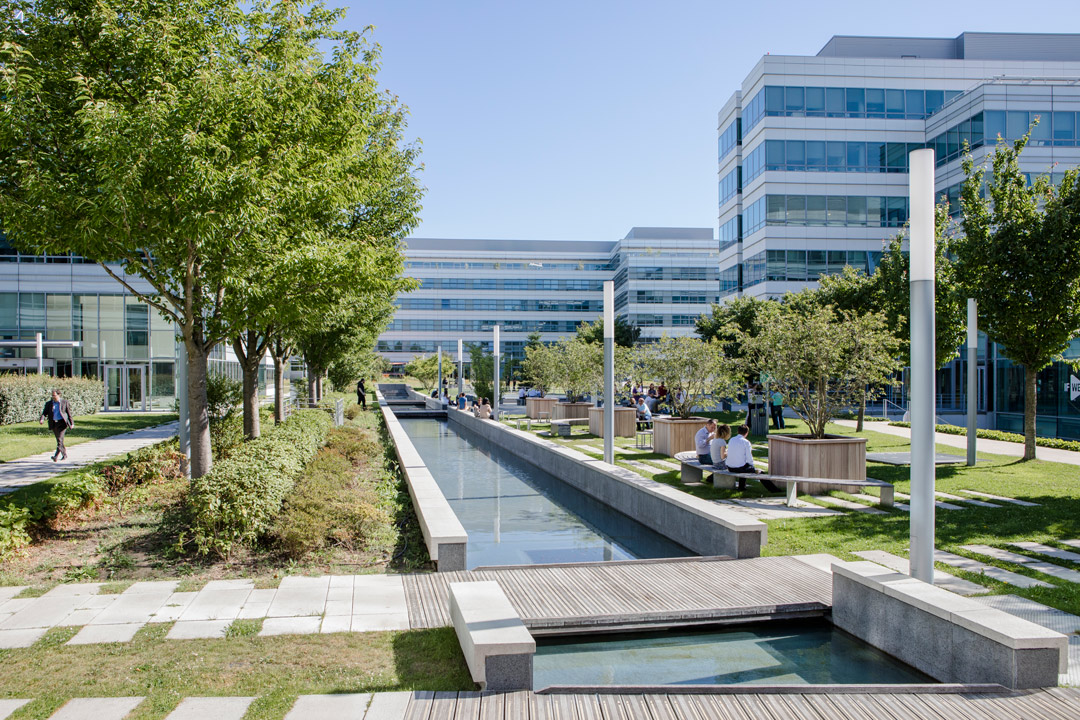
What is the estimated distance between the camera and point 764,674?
5648mm

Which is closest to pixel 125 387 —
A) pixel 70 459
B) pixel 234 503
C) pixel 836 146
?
pixel 70 459

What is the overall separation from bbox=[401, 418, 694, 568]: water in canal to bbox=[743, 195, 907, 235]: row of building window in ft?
96.6

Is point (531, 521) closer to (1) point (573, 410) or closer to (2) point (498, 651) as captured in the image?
(2) point (498, 651)

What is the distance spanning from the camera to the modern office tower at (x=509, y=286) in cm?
9562

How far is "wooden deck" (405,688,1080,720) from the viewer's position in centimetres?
442

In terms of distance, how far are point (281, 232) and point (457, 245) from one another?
91.6 metres

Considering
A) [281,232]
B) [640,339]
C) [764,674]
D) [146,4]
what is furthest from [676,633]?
[640,339]

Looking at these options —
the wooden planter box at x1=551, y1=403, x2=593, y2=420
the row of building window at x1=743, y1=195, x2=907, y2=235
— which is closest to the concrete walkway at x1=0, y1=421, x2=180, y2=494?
the wooden planter box at x1=551, y1=403, x2=593, y2=420

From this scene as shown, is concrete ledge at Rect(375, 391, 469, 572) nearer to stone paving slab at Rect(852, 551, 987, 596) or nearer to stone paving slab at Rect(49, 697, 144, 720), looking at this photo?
stone paving slab at Rect(49, 697, 144, 720)

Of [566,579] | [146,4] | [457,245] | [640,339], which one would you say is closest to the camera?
[566,579]

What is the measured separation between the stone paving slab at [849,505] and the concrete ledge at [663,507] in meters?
2.35

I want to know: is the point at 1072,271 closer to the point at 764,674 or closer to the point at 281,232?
the point at 764,674

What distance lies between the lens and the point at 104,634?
5832 mm

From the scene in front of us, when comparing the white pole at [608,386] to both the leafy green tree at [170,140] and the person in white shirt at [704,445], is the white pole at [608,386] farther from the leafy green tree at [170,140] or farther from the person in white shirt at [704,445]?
the leafy green tree at [170,140]
